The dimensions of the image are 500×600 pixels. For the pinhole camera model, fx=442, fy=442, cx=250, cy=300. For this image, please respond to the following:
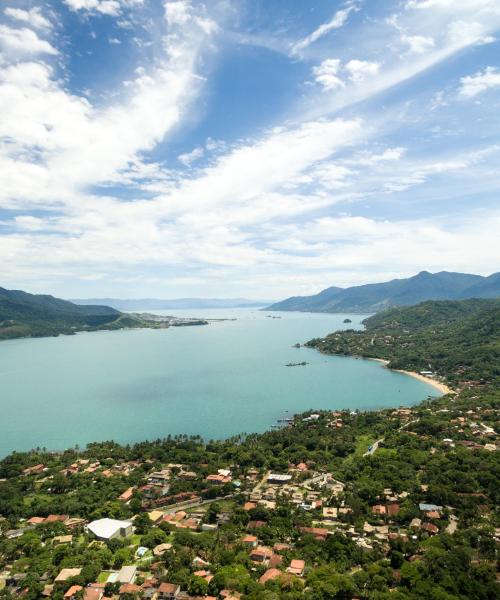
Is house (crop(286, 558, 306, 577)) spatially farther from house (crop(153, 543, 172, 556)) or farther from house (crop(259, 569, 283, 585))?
house (crop(153, 543, 172, 556))

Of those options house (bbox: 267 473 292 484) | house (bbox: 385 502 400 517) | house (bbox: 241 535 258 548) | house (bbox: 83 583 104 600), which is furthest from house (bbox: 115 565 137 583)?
house (bbox: 385 502 400 517)

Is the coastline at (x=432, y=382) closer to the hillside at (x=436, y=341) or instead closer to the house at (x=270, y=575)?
the hillside at (x=436, y=341)

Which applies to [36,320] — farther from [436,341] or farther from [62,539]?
[62,539]

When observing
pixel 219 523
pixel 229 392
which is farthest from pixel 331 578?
pixel 229 392

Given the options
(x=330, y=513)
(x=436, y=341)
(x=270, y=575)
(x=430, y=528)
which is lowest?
(x=330, y=513)

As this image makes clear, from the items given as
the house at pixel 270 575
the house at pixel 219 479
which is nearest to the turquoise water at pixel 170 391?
the house at pixel 219 479

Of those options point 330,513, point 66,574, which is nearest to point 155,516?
point 66,574

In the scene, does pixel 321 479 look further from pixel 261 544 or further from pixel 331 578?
pixel 331 578
